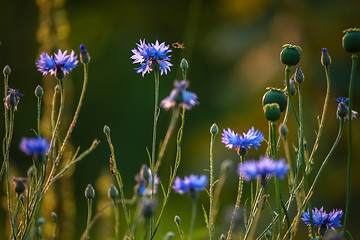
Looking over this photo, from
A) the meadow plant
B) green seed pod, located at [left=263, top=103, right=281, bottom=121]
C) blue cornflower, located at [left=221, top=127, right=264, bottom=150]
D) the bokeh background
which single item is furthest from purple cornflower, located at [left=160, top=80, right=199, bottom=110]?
the bokeh background

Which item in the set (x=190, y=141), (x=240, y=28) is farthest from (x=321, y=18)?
(x=190, y=141)

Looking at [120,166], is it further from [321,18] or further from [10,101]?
[10,101]

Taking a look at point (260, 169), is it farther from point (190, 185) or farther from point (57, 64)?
point (57, 64)

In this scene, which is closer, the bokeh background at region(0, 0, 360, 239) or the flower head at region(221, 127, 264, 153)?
the flower head at region(221, 127, 264, 153)

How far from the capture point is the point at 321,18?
2.88m

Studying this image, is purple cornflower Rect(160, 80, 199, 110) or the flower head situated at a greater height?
the flower head

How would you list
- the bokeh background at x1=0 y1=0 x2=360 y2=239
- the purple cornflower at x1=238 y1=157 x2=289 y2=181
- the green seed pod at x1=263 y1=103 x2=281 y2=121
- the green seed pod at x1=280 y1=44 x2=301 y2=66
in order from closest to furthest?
the purple cornflower at x1=238 y1=157 x2=289 y2=181 < the green seed pod at x1=263 y1=103 x2=281 y2=121 < the green seed pod at x1=280 y1=44 x2=301 y2=66 < the bokeh background at x1=0 y1=0 x2=360 y2=239

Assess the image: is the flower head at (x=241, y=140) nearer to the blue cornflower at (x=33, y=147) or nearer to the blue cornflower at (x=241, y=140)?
the blue cornflower at (x=241, y=140)

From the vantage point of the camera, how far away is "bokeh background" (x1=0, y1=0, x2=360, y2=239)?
267 centimetres

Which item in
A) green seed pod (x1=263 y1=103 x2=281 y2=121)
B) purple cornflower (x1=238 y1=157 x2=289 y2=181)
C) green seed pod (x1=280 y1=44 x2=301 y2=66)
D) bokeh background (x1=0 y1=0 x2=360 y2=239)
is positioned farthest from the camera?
bokeh background (x1=0 y1=0 x2=360 y2=239)

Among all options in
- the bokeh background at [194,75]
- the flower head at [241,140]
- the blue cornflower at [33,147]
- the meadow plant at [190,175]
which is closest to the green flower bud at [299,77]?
the meadow plant at [190,175]

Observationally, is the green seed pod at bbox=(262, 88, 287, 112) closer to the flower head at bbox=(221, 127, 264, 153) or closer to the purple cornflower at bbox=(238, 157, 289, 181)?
the flower head at bbox=(221, 127, 264, 153)

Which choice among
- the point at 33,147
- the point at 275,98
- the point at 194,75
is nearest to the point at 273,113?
the point at 275,98

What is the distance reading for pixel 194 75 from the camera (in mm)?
3871
